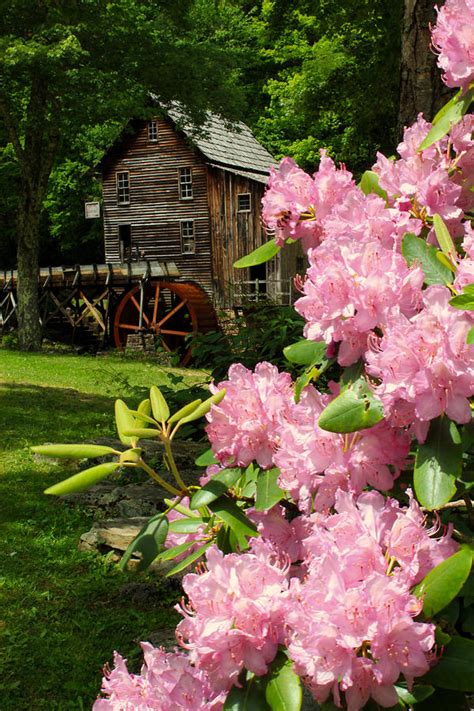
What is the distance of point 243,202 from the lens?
32844 millimetres

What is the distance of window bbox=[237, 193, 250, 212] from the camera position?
107 feet

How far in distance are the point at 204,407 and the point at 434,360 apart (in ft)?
1.15

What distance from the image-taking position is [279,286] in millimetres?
31859

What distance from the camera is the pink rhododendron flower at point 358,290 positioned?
1.28m

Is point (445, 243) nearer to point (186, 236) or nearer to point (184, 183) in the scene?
point (186, 236)

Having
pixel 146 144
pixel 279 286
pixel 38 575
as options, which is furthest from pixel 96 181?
pixel 38 575

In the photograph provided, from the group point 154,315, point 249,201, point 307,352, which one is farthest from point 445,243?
point 249,201

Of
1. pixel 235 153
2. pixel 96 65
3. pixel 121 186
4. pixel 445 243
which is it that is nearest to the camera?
pixel 445 243

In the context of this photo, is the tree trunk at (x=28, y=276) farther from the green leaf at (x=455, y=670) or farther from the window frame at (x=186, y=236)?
Answer: the green leaf at (x=455, y=670)

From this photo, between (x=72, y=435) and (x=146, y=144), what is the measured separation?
85.5ft

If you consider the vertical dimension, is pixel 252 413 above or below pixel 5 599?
above

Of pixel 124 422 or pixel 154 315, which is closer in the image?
pixel 124 422

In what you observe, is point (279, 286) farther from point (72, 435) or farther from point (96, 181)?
point (72, 435)

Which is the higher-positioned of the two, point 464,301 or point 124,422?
point 464,301
